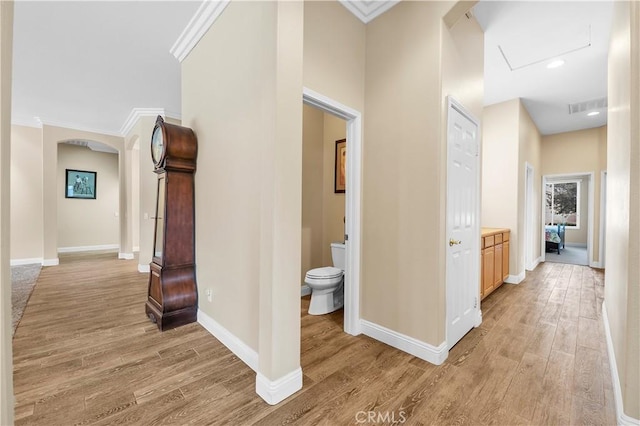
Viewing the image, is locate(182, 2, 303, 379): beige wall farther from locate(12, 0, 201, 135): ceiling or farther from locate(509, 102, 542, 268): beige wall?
locate(509, 102, 542, 268): beige wall

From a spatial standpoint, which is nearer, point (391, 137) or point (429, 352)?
point (429, 352)

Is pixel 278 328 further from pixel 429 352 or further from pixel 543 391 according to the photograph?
pixel 543 391

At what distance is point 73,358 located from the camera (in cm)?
204

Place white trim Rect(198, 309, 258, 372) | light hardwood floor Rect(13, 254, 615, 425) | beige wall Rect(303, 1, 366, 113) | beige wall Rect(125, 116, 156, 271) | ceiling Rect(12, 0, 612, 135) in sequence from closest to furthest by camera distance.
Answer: light hardwood floor Rect(13, 254, 615, 425) < white trim Rect(198, 309, 258, 372) < beige wall Rect(303, 1, 366, 113) < ceiling Rect(12, 0, 612, 135) < beige wall Rect(125, 116, 156, 271)

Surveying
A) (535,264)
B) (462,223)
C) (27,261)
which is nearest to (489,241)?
(462,223)

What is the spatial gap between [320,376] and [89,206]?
8346 mm

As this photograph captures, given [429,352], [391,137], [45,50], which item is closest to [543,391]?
[429,352]

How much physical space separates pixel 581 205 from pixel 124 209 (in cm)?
1348

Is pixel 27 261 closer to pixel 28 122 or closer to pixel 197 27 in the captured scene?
pixel 28 122

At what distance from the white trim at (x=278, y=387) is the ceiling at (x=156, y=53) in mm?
2862

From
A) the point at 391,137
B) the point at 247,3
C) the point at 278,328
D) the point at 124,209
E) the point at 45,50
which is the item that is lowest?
the point at 278,328

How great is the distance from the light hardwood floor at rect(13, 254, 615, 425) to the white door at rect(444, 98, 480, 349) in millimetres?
259

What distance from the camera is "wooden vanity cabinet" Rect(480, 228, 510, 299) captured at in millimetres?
3236

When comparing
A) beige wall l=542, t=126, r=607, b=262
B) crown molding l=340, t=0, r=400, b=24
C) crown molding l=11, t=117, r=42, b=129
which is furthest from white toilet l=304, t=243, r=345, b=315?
crown molding l=11, t=117, r=42, b=129
